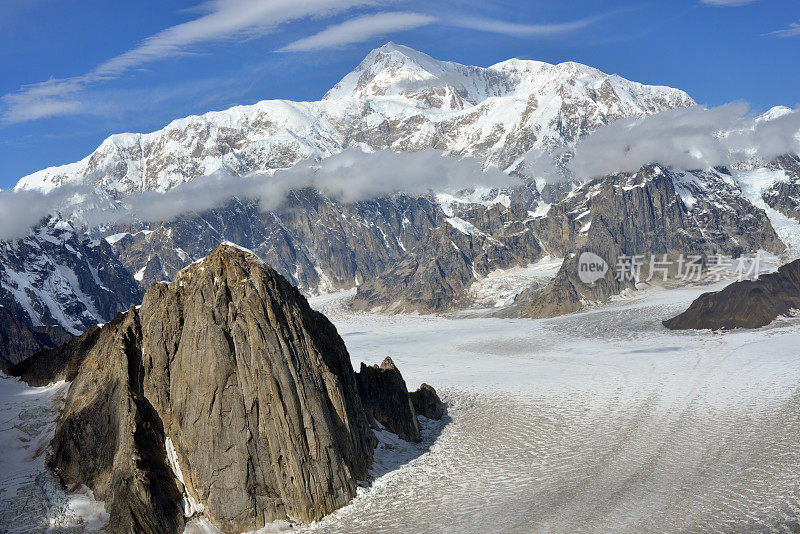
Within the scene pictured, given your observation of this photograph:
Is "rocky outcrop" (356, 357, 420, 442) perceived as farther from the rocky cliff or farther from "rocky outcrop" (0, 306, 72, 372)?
"rocky outcrop" (0, 306, 72, 372)

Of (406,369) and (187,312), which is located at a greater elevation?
(187,312)

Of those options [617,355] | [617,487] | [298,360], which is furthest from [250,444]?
[617,355]

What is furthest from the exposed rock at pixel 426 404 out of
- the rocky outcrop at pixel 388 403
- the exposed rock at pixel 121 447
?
the exposed rock at pixel 121 447

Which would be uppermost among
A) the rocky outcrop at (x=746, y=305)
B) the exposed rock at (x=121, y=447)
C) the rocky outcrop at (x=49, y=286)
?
the rocky outcrop at (x=49, y=286)

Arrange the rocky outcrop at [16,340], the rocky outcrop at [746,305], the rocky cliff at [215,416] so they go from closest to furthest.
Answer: the rocky cliff at [215,416], the rocky outcrop at [746,305], the rocky outcrop at [16,340]

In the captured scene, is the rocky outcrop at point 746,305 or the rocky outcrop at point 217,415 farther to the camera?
the rocky outcrop at point 746,305

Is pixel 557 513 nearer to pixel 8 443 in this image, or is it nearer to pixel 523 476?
pixel 523 476

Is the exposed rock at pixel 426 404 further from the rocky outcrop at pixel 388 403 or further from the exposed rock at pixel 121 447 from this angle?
the exposed rock at pixel 121 447

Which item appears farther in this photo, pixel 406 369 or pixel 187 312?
pixel 406 369
